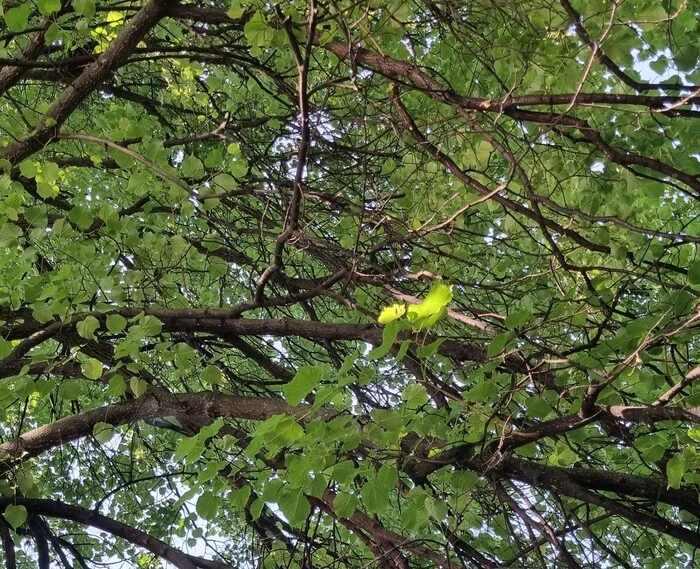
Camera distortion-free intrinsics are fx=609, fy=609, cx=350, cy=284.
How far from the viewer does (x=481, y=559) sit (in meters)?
2.38

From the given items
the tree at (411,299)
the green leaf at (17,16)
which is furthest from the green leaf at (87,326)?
the green leaf at (17,16)

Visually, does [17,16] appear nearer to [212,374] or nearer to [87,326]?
[87,326]

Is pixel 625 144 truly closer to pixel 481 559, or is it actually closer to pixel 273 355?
pixel 481 559

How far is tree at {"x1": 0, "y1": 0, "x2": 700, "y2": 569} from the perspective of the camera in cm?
187

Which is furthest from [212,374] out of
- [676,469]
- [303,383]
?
[676,469]

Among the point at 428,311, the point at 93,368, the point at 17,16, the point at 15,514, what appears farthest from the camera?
the point at 15,514

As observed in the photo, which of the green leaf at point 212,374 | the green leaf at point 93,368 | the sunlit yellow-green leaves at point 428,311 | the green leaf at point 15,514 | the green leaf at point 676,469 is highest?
the green leaf at point 212,374

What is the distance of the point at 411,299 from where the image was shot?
2625 mm

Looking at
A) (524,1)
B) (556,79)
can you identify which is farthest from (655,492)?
(524,1)

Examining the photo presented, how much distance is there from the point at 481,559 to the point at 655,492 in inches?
27.4

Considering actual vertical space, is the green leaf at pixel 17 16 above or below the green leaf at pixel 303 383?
above

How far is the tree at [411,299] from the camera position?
6.13 feet

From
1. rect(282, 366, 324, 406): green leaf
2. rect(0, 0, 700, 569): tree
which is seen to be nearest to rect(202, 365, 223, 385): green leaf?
rect(0, 0, 700, 569): tree

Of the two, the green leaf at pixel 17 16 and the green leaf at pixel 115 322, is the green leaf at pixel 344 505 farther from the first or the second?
the green leaf at pixel 17 16
